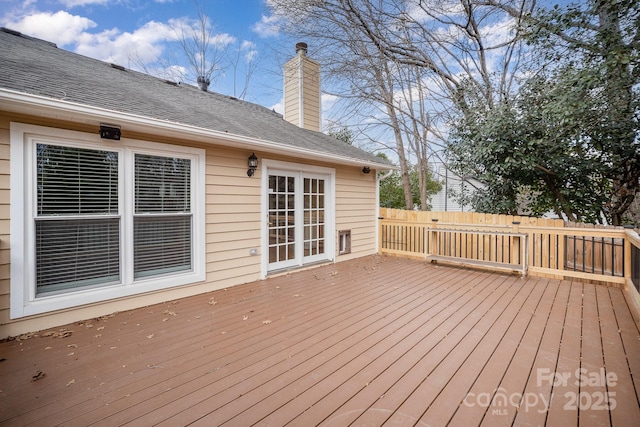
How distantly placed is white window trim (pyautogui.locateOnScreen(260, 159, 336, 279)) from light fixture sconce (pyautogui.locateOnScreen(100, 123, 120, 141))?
1998mm

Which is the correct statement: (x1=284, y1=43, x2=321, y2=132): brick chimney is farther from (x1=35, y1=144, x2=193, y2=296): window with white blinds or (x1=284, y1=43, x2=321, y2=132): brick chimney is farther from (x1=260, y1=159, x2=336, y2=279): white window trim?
(x1=35, y1=144, x2=193, y2=296): window with white blinds

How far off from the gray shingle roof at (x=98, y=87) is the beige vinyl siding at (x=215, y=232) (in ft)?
0.99

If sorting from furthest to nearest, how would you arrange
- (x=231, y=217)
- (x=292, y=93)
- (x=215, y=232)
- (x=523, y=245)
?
1. (x=292, y=93)
2. (x=523, y=245)
3. (x=231, y=217)
4. (x=215, y=232)

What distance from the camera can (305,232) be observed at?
5617 millimetres

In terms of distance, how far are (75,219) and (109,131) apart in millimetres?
980

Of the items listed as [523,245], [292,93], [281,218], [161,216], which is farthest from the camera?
[292,93]

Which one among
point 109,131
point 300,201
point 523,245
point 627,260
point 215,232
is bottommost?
point 627,260

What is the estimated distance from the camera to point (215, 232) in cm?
415

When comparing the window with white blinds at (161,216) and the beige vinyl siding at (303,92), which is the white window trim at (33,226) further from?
the beige vinyl siding at (303,92)

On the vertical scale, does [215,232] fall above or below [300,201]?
below

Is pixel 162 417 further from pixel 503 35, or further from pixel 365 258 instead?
pixel 503 35

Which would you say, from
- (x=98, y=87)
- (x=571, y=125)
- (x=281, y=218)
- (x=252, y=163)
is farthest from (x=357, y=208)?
(x=98, y=87)

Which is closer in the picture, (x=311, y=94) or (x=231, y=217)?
(x=231, y=217)

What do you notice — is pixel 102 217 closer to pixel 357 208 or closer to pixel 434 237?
pixel 357 208
